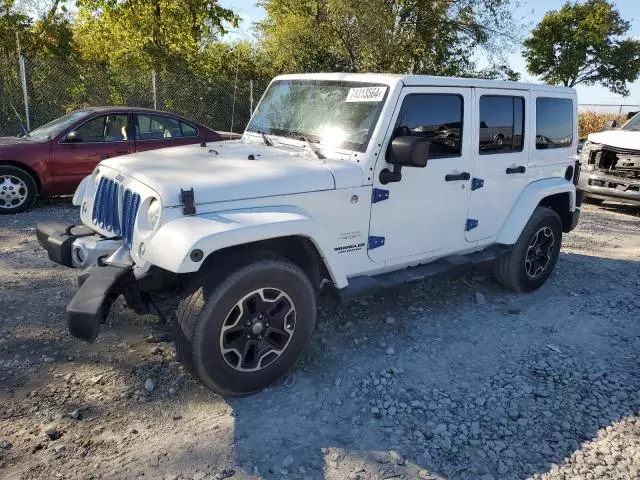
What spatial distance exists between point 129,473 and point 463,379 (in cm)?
217

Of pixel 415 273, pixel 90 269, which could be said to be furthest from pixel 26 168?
pixel 415 273

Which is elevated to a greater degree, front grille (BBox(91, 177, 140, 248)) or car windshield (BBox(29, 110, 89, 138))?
car windshield (BBox(29, 110, 89, 138))

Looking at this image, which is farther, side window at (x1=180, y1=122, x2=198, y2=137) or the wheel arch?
side window at (x1=180, y1=122, x2=198, y2=137)

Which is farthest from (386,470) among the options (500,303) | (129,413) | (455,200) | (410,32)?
(410,32)

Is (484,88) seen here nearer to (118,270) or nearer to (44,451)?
(118,270)

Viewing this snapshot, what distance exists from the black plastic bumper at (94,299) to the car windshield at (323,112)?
5.64 feet

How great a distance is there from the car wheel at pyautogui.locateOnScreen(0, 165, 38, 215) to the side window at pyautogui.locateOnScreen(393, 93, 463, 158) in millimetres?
5964

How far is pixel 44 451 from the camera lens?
273cm

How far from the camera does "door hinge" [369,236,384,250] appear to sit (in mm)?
3766

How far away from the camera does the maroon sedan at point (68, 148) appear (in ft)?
24.2

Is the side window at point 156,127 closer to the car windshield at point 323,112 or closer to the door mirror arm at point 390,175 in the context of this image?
the car windshield at point 323,112

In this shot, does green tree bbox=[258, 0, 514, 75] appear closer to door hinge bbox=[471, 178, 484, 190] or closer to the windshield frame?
the windshield frame

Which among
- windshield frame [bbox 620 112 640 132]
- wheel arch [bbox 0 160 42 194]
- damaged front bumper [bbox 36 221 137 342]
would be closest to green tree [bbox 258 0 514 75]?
windshield frame [bbox 620 112 640 132]

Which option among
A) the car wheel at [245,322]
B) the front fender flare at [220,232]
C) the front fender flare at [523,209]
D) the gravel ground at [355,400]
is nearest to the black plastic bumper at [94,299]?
the front fender flare at [220,232]
